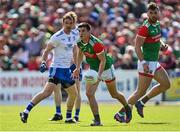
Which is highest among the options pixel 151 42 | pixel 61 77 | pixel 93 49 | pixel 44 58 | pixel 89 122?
pixel 151 42

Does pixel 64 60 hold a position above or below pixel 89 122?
above

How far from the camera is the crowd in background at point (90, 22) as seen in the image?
29578 millimetres

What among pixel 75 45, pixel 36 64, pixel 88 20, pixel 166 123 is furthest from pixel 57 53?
pixel 88 20

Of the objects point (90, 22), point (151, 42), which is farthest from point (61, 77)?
point (90, 22)

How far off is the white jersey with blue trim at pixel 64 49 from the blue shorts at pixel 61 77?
0.40 ft

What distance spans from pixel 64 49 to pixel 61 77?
71 cm

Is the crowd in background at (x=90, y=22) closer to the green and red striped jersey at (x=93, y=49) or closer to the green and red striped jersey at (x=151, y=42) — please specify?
the green and red striped jersey at (x=151, y=42)

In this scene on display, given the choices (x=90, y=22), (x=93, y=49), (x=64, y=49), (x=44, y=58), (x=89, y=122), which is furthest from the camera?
(x=90, y=22)

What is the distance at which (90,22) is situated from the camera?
31.7 metres

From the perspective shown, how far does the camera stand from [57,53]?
60.3 feet

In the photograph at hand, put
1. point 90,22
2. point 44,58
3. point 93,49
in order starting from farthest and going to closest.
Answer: point 90,22 → point 44,58 → point 93,49

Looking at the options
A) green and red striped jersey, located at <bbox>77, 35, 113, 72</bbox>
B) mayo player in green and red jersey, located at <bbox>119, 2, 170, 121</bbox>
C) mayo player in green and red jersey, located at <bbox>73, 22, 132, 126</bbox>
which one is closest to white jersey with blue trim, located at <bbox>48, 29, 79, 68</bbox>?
mayo player in green and red jersey, located at <bbox>73, 22, 132, 126</bbox>

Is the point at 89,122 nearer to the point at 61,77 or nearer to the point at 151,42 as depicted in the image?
the point at 61,77

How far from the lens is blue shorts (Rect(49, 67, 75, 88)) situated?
18.1 m
